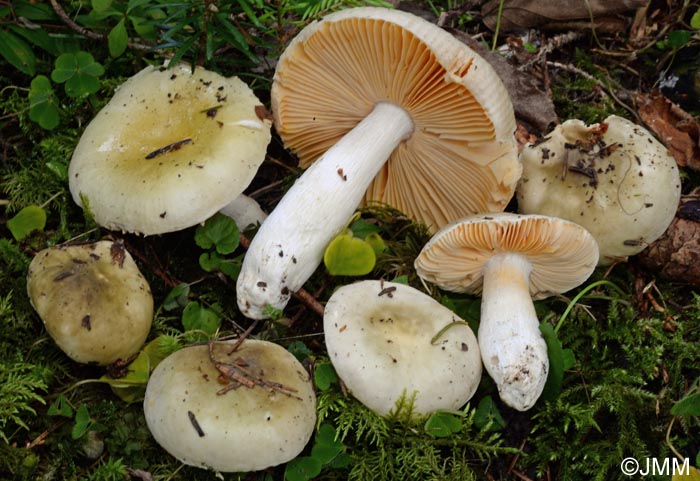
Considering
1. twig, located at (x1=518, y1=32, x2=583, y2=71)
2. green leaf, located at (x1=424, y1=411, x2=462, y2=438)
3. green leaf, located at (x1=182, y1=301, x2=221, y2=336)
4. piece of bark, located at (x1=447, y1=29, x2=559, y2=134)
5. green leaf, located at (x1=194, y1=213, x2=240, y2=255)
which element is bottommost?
green leaf, located at (x1=424, y1=411, x2=462, y2=438)

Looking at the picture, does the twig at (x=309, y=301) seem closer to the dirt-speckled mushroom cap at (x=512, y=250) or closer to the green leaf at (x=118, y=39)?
the dirt-speckled mushroom cap at (x=512, y=250)

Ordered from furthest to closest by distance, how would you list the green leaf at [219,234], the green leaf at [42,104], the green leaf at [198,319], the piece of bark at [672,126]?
the piece of bark at [672,126] → the green leaf at [42,104] → the green leaf at [219,234] → the green leaf at [198,319]

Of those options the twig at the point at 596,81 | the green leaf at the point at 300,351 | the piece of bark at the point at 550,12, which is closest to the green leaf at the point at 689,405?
the green leaf at the point at 300,351

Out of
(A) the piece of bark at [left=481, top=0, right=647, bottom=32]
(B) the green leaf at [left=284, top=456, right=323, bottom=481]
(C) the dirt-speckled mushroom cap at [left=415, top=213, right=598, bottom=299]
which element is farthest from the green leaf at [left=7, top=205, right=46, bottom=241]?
(A) the piece of bark at [left=481, top=0, right=647, bottom=32]

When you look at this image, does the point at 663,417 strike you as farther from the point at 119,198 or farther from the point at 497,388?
the point at 119,198

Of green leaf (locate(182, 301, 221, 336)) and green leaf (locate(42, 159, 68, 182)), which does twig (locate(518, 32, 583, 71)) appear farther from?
green leaf (locate(42, 159, 68, 182))

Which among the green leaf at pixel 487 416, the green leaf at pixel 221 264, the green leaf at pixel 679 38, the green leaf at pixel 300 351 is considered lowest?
the green leaf at pixel 487 416

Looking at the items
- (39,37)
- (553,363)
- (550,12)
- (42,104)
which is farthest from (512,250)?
(39,37)
